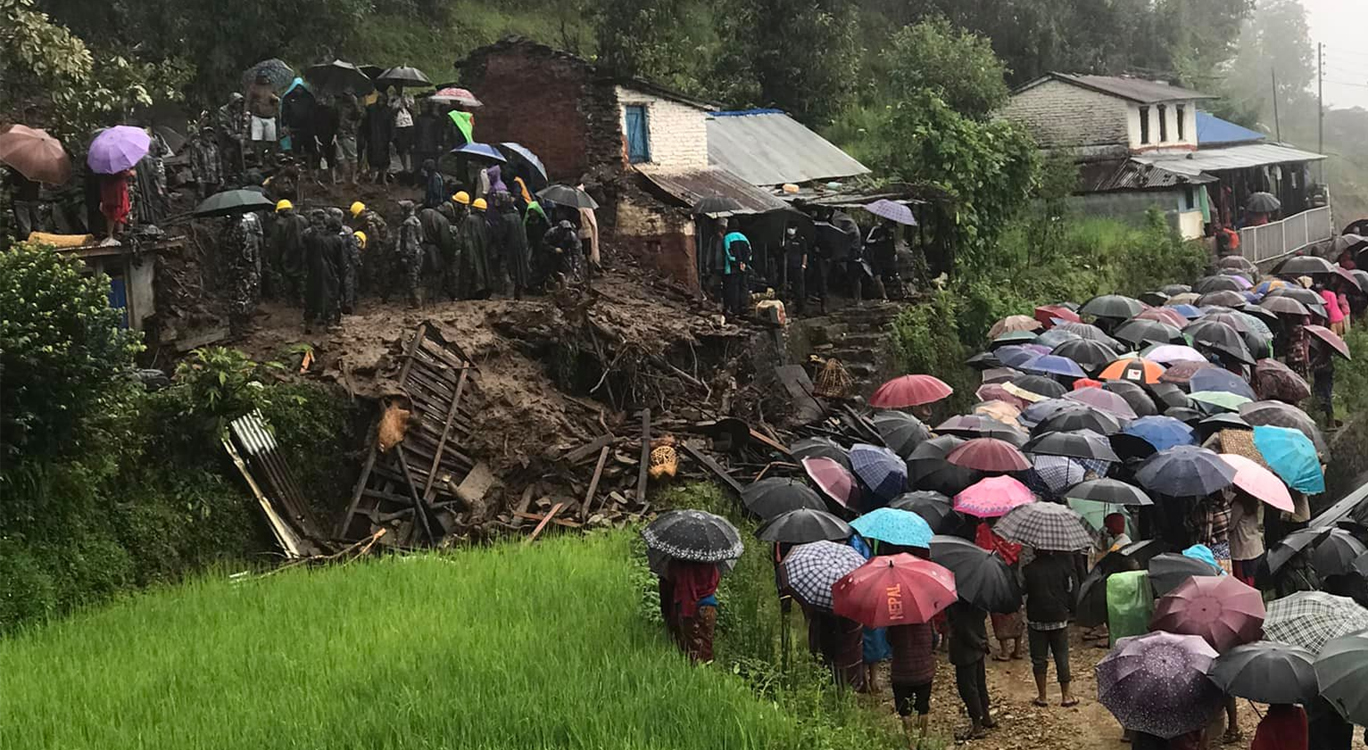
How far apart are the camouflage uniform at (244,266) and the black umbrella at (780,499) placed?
7420 millimetres

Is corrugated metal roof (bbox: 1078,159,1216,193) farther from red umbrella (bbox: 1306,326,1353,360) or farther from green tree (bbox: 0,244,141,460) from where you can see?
green tree (bbox: 0,244,141,460)

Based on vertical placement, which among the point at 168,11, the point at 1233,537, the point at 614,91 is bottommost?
the point at 1233,537

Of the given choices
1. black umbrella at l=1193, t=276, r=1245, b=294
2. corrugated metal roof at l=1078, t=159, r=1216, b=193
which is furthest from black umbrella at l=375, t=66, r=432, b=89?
corrugated metal roof at l=1078, t=159, r=1216, b=193

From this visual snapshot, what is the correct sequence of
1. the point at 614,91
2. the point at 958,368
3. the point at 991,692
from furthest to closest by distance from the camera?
the point at 958,368
the point at 614,91
the point at 991,692

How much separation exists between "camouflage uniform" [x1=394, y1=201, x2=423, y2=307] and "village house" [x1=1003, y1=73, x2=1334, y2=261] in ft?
68.6

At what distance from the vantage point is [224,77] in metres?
27.8

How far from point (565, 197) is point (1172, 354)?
28.2 feet

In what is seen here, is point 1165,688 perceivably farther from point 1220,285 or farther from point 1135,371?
point 1220,285

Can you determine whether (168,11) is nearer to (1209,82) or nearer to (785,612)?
(785,612)

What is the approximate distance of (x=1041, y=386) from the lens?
51.8ft

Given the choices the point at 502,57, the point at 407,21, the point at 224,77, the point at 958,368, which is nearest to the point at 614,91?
the point at 502,57

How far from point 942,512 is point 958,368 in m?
11.5

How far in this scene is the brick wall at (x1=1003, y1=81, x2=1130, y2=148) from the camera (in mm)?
37219

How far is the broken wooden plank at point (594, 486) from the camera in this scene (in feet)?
45.8
